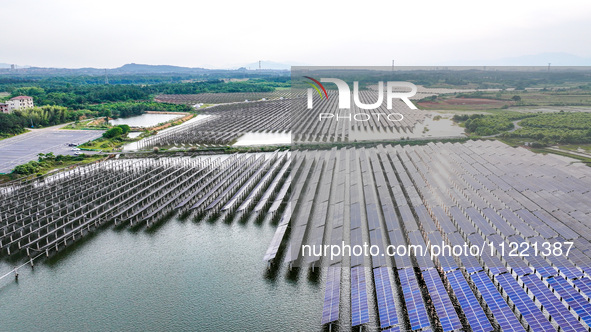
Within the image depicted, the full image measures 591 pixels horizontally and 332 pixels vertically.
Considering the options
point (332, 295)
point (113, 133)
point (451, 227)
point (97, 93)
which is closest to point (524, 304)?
point (451, 227)

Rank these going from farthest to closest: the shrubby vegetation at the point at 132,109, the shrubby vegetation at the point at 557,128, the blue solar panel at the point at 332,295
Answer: the shrubby vegetation at the point at 132,109, the shrubby vegetation at the point at 557,128, the blue solar panel at the point at 332,295

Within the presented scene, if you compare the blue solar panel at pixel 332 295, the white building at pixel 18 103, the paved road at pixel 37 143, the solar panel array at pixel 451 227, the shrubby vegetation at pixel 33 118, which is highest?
the white building at pixel 18 103

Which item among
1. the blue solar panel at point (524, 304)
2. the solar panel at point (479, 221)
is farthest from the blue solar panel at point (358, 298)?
the solar panel at point (479, 221)

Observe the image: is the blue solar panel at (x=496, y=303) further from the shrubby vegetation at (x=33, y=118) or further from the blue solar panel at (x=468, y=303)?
the shrubby vegetation at (x=33, y=118)

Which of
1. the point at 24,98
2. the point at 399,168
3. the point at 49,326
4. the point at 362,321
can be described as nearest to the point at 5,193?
the point at 49,326

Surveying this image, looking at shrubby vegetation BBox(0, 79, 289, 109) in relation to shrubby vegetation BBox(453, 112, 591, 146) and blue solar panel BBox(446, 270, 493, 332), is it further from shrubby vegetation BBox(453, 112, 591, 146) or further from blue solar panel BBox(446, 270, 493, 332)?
blue solar panel BBox(446, 270, 493, 332)

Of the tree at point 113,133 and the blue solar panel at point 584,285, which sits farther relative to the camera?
the tree at point 113,133
